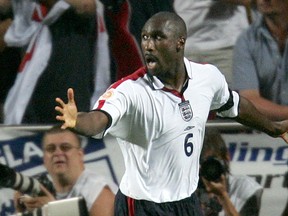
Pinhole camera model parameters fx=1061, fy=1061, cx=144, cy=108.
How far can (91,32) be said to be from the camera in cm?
699

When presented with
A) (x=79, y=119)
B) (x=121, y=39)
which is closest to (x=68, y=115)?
(x=79, y=119)

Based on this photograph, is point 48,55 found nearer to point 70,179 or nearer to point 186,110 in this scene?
point 70,179

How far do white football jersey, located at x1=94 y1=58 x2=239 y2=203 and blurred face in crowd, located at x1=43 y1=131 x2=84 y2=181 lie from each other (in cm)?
180

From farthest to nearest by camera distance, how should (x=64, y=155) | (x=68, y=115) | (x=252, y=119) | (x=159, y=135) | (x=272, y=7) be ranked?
(x=64, y=155) < (x=272, y=7) < (x=252, y=119) < (x=159, y=135) < (x=68, y=115)

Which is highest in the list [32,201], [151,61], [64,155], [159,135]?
[151,61]

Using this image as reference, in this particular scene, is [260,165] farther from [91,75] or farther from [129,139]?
[129,139]

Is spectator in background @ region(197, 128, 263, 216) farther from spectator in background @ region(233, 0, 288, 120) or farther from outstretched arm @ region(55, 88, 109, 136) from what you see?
outstretched arm @ region(55, 88, 109, 136)

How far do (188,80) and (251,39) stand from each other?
1.66m

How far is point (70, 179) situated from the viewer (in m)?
7.12

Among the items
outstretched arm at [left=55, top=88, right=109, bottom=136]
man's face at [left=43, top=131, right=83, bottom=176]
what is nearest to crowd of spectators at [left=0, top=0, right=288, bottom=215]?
man's face at [left=43, top=131, right=83, bottom=176]

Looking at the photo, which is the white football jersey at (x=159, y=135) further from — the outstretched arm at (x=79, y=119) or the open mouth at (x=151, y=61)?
the outstretched arm at (x=79, y=119)

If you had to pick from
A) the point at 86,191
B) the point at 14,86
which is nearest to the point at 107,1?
the point at 14,86

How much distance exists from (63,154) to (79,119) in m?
2.59

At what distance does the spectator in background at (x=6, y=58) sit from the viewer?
22.8 feet
